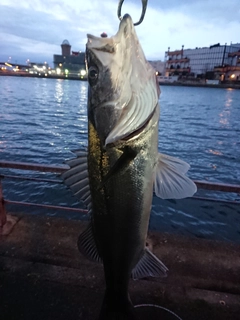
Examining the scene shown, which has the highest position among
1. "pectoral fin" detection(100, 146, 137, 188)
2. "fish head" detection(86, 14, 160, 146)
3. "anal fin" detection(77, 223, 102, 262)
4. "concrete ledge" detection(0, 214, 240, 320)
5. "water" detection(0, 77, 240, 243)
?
"fish head" detection(86, 14, 160, 146)

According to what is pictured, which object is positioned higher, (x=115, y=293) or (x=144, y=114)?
(x=144, y=114)

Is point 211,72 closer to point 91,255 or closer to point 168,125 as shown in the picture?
point 168,125

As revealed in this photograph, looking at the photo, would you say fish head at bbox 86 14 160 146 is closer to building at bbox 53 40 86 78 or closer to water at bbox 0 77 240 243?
water at bbox 0 77 240 243

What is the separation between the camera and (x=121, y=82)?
1726 millimetres

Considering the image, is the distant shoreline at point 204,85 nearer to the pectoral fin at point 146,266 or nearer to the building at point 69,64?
the building at point 69,64

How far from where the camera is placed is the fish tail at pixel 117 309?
7.33ft

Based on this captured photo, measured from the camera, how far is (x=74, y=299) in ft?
10.3

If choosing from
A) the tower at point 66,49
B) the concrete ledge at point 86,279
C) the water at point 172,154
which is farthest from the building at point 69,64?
the concrete ledge at point 86,279

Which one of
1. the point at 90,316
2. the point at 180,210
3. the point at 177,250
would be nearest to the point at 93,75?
the point at 90,316

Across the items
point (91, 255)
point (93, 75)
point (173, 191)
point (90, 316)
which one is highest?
point (93, 75)

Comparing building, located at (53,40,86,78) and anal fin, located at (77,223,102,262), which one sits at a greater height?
building, located at (53,40,86,78)

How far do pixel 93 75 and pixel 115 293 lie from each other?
6.17 feet

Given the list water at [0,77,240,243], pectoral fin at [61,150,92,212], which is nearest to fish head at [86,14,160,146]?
pectoral fin at [61,150,92,212]

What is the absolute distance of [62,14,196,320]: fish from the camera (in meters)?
1.72
